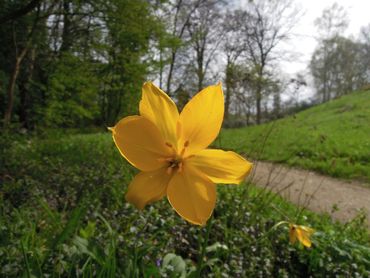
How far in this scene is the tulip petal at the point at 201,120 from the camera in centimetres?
86

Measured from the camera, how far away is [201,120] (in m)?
0.89

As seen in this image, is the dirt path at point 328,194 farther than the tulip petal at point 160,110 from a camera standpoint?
Yes

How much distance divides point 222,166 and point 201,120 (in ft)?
0.43

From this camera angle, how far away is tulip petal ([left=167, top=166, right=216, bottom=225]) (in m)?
0.79

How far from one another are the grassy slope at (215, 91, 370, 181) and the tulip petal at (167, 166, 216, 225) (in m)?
4.24

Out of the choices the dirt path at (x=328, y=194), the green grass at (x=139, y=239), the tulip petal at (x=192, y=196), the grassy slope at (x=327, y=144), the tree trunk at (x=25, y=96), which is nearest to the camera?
the tulip petal at (x=192, y=196)

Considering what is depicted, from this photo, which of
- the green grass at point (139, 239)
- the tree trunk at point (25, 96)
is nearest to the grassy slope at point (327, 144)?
the green grass at point (139, 239)

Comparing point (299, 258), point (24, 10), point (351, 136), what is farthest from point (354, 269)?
point (351, 136)

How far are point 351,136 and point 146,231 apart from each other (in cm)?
827

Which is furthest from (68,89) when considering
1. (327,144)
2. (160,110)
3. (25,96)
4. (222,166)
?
(222,166)

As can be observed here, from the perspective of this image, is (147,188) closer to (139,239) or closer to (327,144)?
(139,239)

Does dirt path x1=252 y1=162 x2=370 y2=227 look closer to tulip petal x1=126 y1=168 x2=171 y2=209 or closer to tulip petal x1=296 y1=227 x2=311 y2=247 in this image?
tulip petal x1=296 y1=227 x2=311 y2=247

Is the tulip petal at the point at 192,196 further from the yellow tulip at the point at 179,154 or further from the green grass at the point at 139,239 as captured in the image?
the green grass at the point at 139,239

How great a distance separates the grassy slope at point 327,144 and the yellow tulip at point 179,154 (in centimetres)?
419
